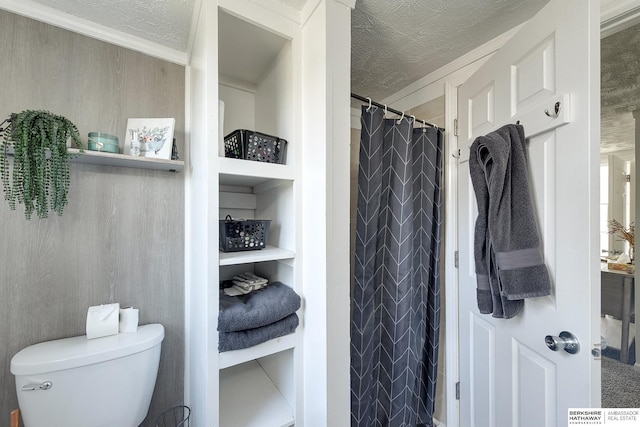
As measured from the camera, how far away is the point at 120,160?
1.09 metres

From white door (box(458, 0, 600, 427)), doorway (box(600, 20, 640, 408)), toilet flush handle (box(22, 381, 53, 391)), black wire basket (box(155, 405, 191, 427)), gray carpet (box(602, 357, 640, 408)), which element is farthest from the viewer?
gray carpet (box(602, 357, 640, 408))

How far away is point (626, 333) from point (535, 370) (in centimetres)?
278

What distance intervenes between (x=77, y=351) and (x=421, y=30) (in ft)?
6.55

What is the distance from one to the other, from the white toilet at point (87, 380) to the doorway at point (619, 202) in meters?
1.64

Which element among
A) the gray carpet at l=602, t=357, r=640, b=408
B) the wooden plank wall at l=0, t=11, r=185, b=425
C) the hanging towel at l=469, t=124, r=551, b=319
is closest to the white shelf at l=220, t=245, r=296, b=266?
the wooden plank wall at l=0, t=11, r=185, b=425

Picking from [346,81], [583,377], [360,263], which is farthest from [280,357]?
[346,81]

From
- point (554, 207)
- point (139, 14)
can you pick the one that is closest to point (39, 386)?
point (139, 14)

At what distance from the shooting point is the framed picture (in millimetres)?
1146

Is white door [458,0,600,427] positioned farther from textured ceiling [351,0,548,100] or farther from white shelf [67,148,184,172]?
white shelf [67,148,184,172]

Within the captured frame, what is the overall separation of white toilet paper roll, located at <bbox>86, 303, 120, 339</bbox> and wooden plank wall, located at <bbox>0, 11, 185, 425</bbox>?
0.29 feet

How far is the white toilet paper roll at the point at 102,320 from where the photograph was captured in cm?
103

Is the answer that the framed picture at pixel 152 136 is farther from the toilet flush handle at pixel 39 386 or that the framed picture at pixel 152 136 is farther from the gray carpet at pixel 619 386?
the gray carpet at pixel 619 386

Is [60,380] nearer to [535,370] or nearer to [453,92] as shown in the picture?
[535,370]

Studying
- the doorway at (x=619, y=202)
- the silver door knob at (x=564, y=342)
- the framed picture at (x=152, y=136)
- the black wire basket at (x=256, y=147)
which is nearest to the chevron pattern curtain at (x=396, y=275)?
the black wire basket at (x=256, y=147)
